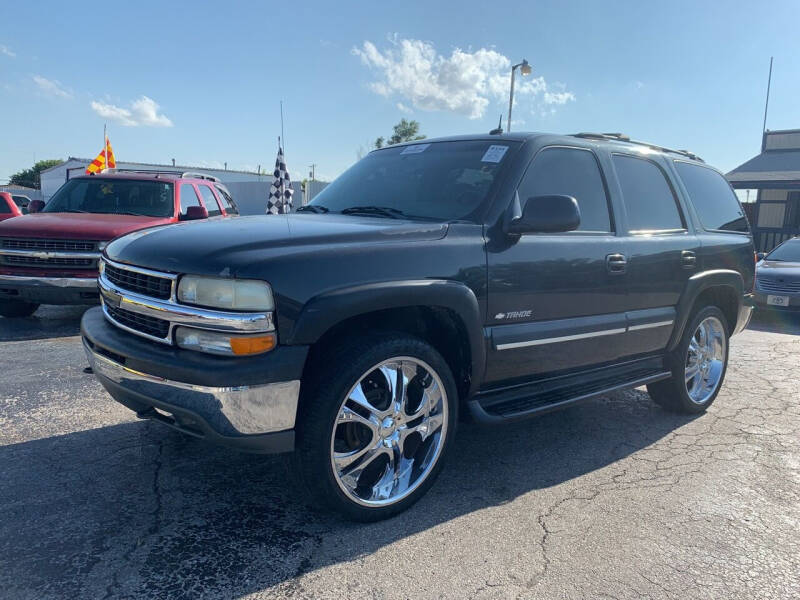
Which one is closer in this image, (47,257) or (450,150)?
(450,150)

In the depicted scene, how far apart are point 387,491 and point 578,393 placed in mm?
1340

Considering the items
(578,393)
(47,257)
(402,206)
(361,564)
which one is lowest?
(361,564)

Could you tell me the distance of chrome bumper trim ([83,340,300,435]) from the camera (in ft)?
7.64

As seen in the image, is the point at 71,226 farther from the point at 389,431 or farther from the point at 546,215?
the point at 546,215

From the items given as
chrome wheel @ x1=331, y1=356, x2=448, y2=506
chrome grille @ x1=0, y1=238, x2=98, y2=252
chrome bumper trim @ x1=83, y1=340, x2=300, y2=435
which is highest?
chrome grille @ x1=0, y1=238, x2=98, y2=252

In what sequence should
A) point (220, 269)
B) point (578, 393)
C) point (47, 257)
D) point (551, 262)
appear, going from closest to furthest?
point (220, 269), point (551, 262), point (578, 393), point (47, 257)

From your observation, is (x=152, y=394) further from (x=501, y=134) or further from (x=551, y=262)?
(x=501, y=134)

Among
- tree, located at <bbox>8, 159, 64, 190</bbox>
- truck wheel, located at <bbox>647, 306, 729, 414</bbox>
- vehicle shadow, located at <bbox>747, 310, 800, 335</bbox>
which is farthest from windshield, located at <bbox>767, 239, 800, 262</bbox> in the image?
tree, located at <bbox>8, 159, 64, 190</bbox>

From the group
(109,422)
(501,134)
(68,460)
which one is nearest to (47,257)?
(109,422)

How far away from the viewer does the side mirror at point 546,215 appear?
9.98 feet

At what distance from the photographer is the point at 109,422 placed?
3889 mm

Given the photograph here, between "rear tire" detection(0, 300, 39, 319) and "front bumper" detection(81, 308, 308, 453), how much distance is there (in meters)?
5.64

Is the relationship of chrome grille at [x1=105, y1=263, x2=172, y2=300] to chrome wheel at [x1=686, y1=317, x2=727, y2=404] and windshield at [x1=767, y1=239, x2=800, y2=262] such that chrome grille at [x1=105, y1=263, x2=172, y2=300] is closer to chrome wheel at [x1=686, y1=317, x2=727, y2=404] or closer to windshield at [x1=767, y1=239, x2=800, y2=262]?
chrome wheel at [x1=686, y1=317, x2=727, y2=404]

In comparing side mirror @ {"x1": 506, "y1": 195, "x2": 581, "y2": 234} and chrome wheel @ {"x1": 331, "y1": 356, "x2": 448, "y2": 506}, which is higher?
side mirror @ {"x1": 506, "y1": 195, "x2": 581, "y2": 234}
